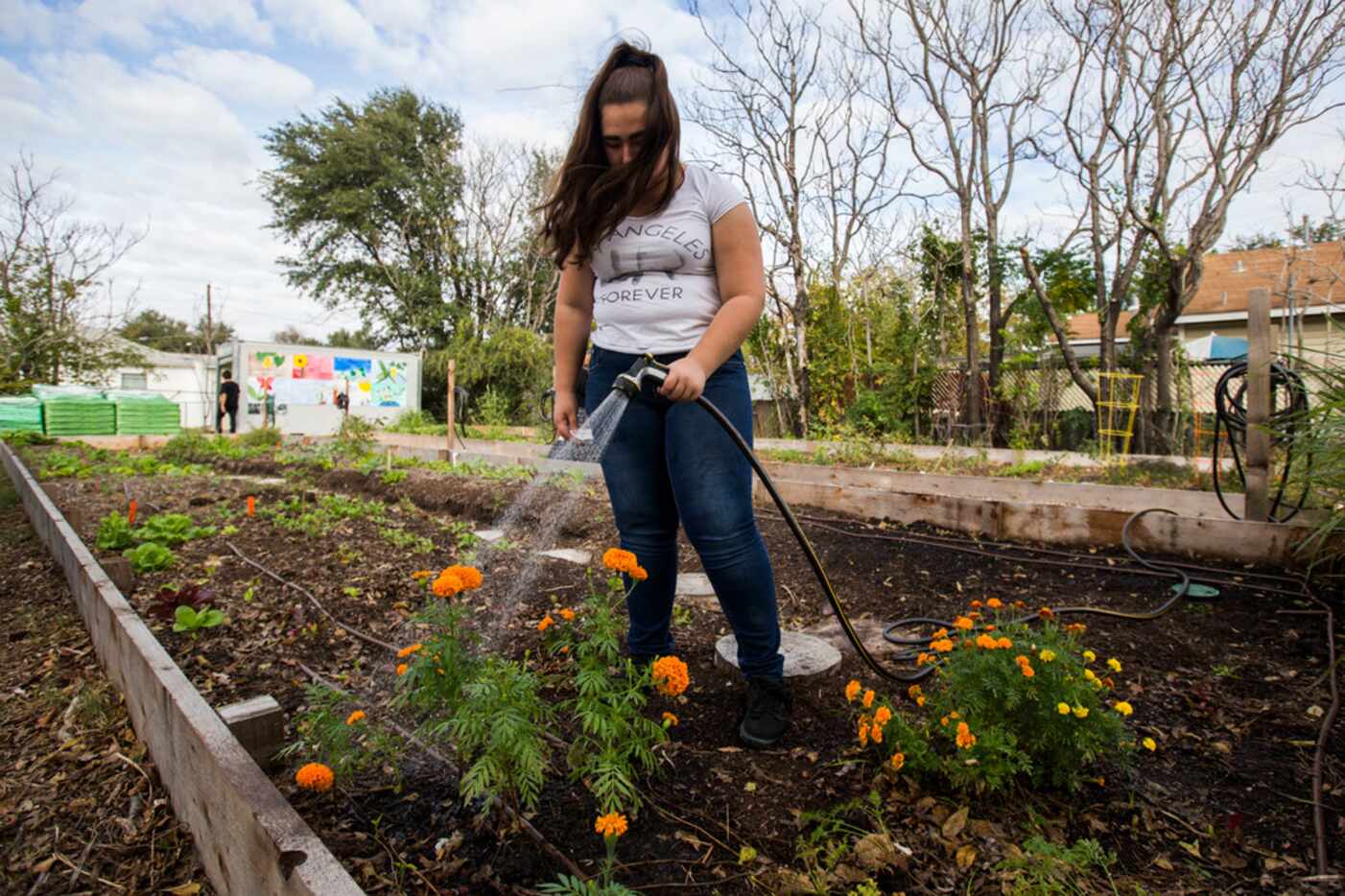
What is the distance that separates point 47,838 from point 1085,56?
11.8m

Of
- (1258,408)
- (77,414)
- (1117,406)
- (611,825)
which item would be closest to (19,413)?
(77,414)

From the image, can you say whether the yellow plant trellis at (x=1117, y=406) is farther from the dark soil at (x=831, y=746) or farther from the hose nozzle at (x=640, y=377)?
the hose nozzle at (x=640, y=377)

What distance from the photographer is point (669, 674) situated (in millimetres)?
1206

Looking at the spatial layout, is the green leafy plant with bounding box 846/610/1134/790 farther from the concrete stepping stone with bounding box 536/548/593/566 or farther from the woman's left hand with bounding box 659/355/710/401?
the concrete stepping stone with bounding box 536/548/593/566

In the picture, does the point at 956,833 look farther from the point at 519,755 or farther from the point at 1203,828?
the point at 519,755

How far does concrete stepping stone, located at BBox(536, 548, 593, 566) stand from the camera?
3.41 m

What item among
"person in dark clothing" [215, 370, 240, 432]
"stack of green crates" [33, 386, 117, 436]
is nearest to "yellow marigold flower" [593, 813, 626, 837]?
"person in dark clothing" [215, 370, 240, 432]

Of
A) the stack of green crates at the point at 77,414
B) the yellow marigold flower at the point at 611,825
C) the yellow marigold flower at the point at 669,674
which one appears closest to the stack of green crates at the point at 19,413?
the stack of green crates at the point at 77,414

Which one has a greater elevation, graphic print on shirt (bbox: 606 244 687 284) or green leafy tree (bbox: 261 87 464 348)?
green leafy tree (bbox: 261 87 464 348)

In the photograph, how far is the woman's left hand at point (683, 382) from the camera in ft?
4.41

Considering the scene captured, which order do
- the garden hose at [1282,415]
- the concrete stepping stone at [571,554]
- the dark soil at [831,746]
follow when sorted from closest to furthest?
the dark soil at [831,746], the garden hose at [1282,415], the concrete stepping stone at [571,554]

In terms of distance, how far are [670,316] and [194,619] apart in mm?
1948

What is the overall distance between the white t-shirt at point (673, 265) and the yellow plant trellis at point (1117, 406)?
8.69m

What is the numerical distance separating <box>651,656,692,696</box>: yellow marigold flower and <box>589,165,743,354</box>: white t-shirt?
0.70 meters
